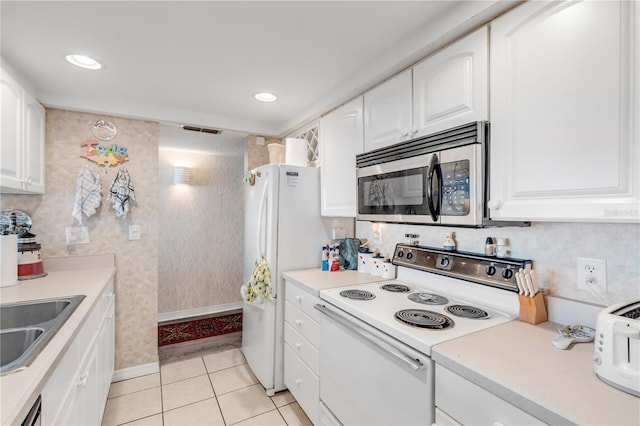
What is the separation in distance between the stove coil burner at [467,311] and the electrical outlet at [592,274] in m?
0.38

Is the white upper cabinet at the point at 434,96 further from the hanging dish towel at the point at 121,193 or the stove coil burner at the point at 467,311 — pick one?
the hanging dish towel at the point at 121,193

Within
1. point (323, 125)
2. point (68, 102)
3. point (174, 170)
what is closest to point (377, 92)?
point (323, 125)

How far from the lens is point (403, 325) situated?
1.23 meters

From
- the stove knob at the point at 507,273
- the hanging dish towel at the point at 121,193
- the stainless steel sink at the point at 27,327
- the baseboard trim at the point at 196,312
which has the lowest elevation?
the baseboard trim at the point at 196,312

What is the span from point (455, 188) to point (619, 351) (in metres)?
0.73

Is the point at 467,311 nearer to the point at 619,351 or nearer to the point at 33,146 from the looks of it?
the point at 619,351

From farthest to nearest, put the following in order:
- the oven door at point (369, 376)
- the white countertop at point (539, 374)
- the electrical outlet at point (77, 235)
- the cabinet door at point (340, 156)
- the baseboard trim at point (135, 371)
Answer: the baseboard trim at point (135, 371) < the electrical outlet at point (77, 235) < the cabinet door at point (340, 156) < the oven door at point (369, 376) < the white countertop at point (539, 374)

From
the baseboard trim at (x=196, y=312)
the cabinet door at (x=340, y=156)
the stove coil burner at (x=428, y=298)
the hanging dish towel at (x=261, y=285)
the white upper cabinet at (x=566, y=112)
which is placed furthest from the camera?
the baseboard trim at (x=196, y=312)

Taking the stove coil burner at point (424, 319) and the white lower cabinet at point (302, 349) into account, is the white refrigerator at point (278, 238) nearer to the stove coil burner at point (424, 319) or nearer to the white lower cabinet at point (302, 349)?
the white lower cabinet at point (302, 349)

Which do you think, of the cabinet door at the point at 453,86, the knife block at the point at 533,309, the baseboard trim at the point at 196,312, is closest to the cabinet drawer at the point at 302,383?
the knife block at the point at 533,309

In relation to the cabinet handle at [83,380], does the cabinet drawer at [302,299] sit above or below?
above

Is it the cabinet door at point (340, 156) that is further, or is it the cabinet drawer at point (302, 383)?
the cabinet door at point (340, 156)

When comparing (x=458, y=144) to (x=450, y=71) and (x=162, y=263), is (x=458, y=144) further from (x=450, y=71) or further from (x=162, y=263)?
(x=162, y=263)

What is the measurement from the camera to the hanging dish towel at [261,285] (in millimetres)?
2176
